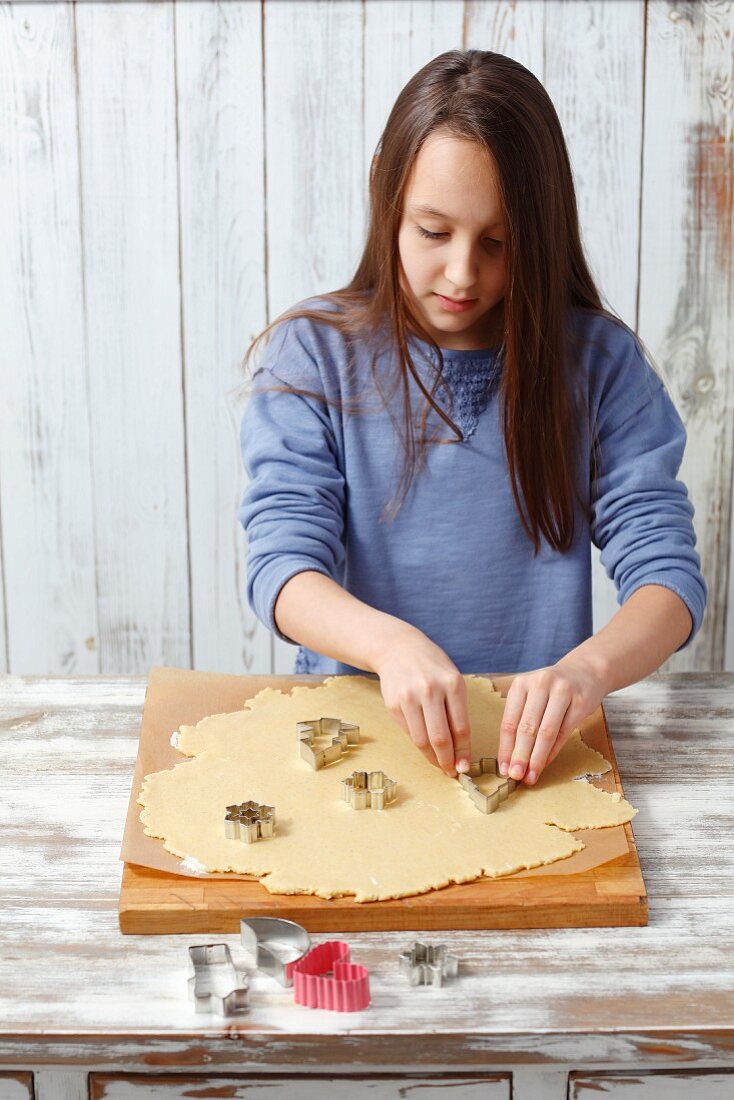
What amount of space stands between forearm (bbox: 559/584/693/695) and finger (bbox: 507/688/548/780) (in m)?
0.10

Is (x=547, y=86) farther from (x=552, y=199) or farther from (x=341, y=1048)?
(x=341, y=1048)

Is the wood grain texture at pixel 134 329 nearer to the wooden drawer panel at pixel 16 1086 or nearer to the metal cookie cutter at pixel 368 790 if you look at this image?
the metal cookie cutter at pixel 368 790

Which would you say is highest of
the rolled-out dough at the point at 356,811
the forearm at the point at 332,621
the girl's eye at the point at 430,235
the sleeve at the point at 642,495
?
the girl's eye at the point at 430,235

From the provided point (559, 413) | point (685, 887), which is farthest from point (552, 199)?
point (685, 887)

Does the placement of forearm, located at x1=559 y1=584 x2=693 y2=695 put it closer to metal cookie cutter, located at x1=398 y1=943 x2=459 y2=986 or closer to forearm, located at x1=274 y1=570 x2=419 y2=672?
forearm, located at x1=274 y1=570 x2=419 y2=672

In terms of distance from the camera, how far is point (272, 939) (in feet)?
2.31

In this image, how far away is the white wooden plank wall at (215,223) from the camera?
181cm

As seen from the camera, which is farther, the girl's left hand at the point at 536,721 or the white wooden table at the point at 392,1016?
the girl's left hand at the point at 536,721

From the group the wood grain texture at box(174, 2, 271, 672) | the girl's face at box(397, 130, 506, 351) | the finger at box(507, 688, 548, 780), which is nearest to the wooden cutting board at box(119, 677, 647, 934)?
the finger at box(507, 688, 548, 780)

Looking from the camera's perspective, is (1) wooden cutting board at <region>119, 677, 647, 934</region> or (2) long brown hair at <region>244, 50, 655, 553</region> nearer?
(1) wooden cutting board at <region>119, 677, 647, 934</region>

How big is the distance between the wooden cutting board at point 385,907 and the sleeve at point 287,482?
0.40 metres

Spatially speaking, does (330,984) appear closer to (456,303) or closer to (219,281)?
(456,303)

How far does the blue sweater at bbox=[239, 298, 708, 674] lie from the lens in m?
1.19

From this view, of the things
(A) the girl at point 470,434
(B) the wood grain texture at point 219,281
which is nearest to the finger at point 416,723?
(A) the girl at point 470,434
